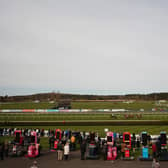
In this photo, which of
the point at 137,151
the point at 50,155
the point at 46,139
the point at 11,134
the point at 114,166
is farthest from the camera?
the point at 11,134

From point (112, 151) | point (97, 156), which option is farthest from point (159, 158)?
point (97, 156)

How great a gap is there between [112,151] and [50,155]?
17.0ft

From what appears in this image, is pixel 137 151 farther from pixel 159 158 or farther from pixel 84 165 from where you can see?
pixel 84 165

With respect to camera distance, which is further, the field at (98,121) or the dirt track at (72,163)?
the field at (98,121)

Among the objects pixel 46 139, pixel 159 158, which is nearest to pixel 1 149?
pixel 46 139

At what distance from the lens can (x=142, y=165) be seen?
1309 centimetres

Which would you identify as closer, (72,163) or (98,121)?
(72,163)

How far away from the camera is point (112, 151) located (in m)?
14.5

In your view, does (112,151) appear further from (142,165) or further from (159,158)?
(159,158)

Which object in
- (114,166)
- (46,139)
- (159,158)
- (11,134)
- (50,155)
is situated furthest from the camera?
(11,134)

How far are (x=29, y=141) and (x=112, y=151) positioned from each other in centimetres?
768

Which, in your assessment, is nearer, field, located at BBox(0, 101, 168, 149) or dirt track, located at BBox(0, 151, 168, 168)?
dirt track, located at BBox(0, 151, 168, 168)

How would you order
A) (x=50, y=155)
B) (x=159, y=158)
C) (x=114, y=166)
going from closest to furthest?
1. (x=114, y=166)
2. (x=159, y=158)
3. (x=50, y=155)

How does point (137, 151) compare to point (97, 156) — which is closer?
point (97, 156)
